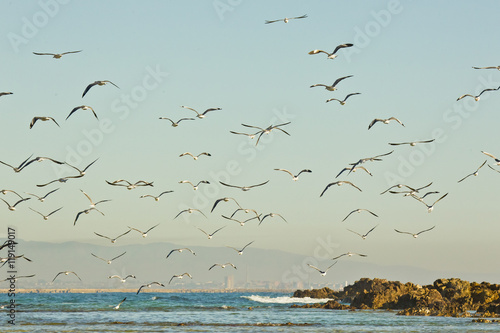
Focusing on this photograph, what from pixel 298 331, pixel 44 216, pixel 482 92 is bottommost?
pixel 298 331

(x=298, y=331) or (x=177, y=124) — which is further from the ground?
(x=177, y=124)

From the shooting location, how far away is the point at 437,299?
7412cm

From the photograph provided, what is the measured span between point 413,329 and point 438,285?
35.5 meters

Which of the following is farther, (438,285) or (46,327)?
(438,285)

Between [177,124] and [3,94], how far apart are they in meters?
17.6

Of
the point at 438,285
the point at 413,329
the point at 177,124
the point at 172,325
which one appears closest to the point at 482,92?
the point at 413,329

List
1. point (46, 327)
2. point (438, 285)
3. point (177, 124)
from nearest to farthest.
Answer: point (177, 124), point (46, 327), point (438, 285)

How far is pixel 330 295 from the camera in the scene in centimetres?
14212

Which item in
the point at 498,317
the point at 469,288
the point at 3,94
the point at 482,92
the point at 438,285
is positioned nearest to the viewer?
the point at 3,94

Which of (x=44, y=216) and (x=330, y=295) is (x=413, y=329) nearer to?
(x=44, y=216)

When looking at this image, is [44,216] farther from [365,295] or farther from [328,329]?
[365,295]

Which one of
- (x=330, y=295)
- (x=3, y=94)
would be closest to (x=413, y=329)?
(x=3, y=94)

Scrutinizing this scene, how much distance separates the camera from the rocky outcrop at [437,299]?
227 feet

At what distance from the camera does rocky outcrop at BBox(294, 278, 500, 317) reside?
6919 centimetres
